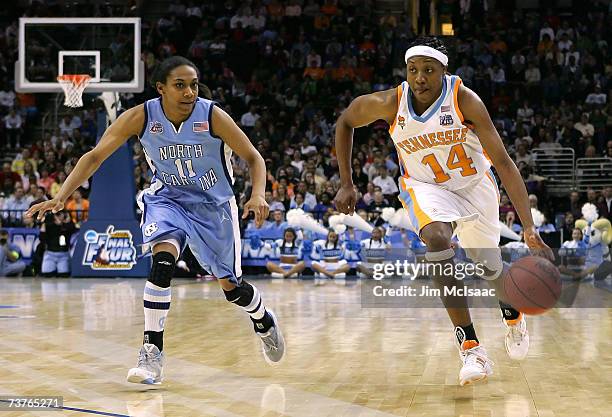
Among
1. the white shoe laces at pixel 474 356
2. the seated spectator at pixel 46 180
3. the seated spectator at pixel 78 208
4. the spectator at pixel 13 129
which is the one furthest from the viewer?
the spectator at pixel 13 129

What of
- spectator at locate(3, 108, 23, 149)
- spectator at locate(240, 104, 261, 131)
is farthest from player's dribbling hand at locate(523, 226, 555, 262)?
spectator at locate(3, 108, 23, 149)

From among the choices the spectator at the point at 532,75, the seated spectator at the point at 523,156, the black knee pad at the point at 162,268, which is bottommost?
the black knee pad at the point at 162,268

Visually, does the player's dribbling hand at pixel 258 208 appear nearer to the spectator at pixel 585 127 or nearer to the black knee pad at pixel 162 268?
the black knee pad at pixel 162 268

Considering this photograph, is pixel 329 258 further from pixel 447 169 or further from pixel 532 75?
pixel 447 169

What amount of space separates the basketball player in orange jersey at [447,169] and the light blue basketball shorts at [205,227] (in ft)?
2.27

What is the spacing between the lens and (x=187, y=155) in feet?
18.4

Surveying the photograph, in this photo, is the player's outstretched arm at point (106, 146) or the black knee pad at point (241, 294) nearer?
the player's outstretched arm at point (106, 146)

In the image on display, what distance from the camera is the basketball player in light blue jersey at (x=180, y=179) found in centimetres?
540

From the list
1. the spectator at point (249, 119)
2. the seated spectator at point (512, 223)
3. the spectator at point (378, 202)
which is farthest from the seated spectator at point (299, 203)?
the spectator at point (249, 119)

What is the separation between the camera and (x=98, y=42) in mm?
14875

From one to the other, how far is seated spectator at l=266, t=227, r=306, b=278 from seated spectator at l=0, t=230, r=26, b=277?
4.26 meters

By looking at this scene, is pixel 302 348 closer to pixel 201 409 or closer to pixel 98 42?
pixel 201 409

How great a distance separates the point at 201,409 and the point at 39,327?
4.19m

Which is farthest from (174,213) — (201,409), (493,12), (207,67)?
(493,12)
